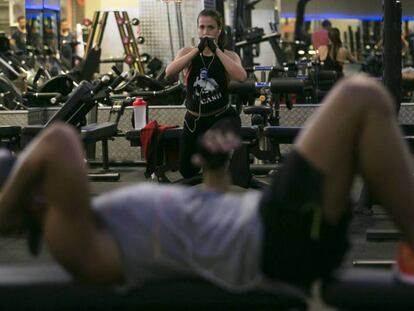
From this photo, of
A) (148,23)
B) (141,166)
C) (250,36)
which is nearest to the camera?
(141,166)

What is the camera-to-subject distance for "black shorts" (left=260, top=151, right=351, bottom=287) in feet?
8.63

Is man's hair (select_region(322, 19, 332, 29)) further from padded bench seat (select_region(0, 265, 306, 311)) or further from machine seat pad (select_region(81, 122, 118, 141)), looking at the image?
padded bench seat (select_region(0, 265, 306, 311))

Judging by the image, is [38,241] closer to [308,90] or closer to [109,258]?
[109,258]

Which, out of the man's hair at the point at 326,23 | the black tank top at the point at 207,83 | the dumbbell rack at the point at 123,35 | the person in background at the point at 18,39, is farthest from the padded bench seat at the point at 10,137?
the man's hair at the point at 326,23

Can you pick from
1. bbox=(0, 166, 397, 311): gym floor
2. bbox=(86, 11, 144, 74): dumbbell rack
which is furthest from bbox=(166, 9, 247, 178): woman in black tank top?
bbox=(86, 11, 144, 74): dumbbell rack

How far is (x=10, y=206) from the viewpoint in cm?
275

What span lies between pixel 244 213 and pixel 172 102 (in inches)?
260

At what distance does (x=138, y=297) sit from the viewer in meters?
2.64

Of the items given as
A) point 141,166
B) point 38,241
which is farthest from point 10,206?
point 141,166

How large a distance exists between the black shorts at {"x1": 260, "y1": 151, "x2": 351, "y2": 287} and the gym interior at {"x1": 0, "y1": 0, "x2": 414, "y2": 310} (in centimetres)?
7

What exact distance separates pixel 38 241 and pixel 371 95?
42.0 inches

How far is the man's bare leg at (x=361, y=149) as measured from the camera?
265 cm

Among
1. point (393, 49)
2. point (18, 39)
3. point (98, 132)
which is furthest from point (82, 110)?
point (18, 39)

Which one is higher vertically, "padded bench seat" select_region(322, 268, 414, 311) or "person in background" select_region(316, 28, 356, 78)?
"person in background" select_region(316, 28, 356, 78)
